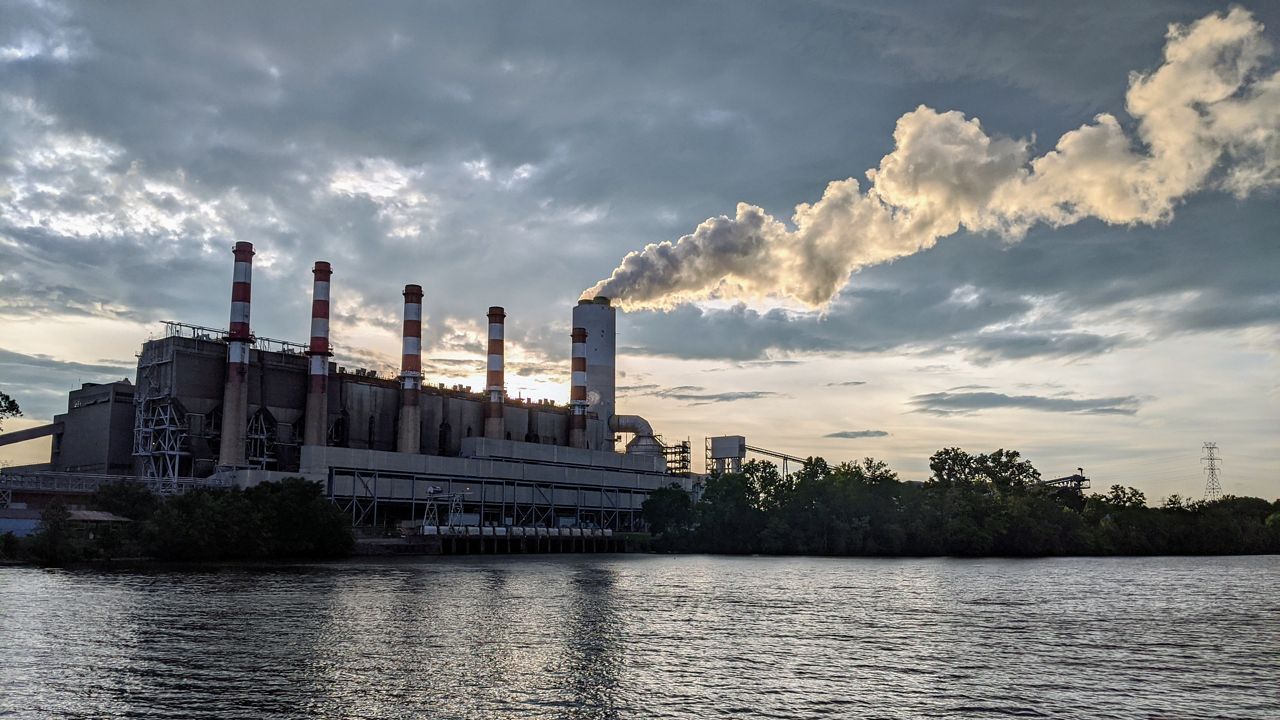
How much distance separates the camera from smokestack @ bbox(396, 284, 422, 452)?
116 meters

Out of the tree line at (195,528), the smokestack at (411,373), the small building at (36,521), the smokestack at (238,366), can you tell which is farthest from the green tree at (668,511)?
the small building at (36,521)

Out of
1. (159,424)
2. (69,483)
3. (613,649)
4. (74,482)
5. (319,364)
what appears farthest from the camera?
(319,364)

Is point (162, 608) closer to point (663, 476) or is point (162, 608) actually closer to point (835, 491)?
point (835, 491)

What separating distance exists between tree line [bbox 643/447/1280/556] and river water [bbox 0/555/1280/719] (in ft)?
186

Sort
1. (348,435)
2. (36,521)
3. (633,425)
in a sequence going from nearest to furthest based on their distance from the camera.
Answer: (36,521) < (348,435) < (633,425)

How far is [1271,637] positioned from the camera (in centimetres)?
3903

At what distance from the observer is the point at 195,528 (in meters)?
76.4

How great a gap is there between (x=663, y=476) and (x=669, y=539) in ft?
63.0

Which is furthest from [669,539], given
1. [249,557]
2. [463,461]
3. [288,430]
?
[249,557]

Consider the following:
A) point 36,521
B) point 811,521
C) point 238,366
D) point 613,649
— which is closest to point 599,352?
point 811,521

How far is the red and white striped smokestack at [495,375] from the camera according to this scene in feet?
427

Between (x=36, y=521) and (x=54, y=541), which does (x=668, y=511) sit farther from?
(x=54, y=541)

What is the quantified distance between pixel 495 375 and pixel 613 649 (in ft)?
330

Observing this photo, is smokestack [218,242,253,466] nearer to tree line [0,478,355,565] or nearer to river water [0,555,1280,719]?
tree line [0,478,355,565]
